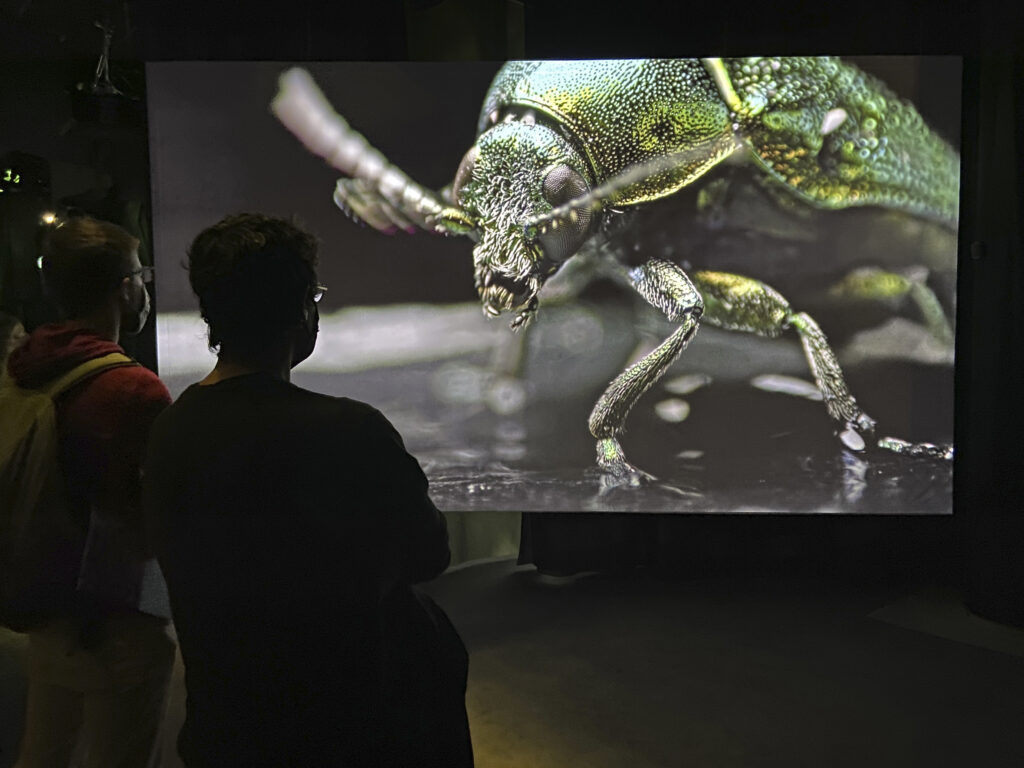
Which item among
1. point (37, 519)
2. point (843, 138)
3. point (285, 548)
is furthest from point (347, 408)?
point (843, 138)

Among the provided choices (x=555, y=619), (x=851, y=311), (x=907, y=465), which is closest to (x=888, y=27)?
(x=851, y=311)

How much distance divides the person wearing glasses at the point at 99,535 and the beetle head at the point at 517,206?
156 cm

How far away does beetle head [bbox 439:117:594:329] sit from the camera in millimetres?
2678

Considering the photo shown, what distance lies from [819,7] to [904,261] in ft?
3.22

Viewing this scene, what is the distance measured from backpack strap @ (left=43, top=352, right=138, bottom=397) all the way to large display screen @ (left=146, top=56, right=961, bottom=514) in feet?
5.22

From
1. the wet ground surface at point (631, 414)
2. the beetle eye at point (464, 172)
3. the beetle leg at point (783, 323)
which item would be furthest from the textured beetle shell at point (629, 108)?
the wet ground surface at point (631, 414)

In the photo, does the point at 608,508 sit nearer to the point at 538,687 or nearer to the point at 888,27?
the point at 538,687

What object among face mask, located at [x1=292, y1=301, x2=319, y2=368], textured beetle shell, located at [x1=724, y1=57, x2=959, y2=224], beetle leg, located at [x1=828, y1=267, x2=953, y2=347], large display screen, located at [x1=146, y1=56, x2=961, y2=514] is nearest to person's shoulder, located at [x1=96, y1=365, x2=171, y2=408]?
face mask, located at [x1=292, y1=301, x2=319, y2=368]

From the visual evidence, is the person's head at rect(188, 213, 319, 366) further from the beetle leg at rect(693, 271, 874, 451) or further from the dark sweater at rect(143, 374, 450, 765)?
the beetle leg at rect(693, 271, 874, 451)

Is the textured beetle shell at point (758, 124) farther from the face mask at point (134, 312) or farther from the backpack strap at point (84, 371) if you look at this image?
the backpack strap at point (84, 371)

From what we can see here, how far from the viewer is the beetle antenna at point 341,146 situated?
2680mm

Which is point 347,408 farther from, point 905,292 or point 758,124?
point 905,292

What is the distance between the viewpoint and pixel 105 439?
3.67 ft

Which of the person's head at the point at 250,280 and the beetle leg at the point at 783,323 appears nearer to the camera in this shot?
the person's head at the point at 250,280
